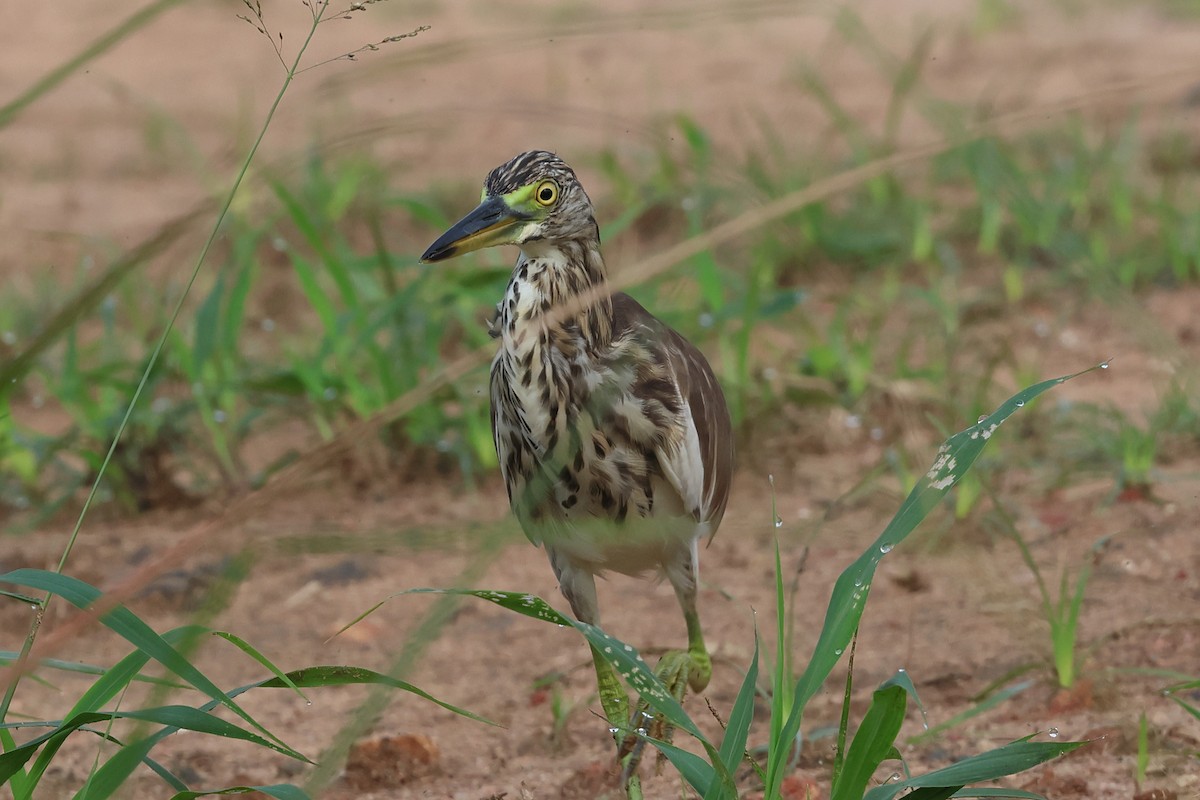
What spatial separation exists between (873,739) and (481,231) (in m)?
1.30

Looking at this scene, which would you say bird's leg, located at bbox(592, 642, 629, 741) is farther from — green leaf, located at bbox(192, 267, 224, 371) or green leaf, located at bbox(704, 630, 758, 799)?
green leaf, located at bbox(192, 267, 224, 371)

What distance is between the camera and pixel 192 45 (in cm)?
1018

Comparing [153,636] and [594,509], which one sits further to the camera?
[594,509]

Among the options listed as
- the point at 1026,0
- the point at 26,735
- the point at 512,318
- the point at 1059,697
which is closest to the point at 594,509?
the point at 512,318

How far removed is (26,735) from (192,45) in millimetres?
7903

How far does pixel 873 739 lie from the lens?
201 centimetres

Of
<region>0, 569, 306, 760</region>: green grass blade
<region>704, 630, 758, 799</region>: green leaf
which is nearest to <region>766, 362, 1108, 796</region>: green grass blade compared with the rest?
<region>704, 630, 758, 799</region>: green leaf

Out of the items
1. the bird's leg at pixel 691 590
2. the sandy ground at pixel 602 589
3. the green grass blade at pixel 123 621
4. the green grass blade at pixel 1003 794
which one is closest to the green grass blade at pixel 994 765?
the green grass blade at pixel 1003 794

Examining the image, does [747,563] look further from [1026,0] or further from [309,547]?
[1026,0]

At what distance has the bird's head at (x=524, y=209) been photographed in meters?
2.86

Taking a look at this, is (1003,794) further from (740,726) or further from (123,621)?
(123,621)

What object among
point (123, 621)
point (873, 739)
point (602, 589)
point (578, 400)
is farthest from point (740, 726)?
point (602, 589)

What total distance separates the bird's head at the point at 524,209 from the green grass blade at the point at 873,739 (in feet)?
4.08

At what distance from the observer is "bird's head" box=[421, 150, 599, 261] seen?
9.39 ft
